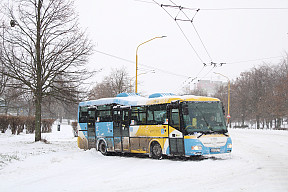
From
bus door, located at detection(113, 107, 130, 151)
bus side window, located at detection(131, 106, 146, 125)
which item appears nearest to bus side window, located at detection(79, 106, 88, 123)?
bus door, located at detection(113, 107, 130, 151)

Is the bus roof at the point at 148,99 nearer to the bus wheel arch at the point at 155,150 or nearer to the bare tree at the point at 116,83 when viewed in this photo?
the bus wheel arch at the point at 155,150

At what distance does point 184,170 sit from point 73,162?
536cm

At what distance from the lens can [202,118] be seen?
14.4 m

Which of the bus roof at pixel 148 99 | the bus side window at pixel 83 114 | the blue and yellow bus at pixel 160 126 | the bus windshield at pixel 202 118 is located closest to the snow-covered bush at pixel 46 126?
the bus side window at pixel 83 114

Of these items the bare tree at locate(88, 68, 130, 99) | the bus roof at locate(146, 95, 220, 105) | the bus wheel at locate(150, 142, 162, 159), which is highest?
the bare tree at locate(88, 68, 130, 99)

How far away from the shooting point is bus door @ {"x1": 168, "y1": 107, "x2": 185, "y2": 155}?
14383 mm

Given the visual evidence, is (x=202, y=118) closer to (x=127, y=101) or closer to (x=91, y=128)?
(x=127, y=101)

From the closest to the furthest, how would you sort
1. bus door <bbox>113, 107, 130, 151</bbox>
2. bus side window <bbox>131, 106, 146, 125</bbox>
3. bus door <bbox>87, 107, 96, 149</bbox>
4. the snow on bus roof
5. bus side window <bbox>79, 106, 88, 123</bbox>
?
1. bus side window <bbox>131, 106, 146, 125</bbox>
2. the snow on bus roof
3. bus door <bbox>113, 107, 130, 151</bbox>
4. bus door <bbox>87, 107, 96, 149</bbox>
5. bus side window <bbox>79, 106, 88, 123</bbox>

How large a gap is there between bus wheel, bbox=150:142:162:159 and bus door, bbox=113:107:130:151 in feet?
6.08

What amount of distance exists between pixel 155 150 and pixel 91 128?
5503 mm

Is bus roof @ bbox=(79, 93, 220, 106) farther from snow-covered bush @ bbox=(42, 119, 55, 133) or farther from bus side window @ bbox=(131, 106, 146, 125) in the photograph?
snow-covered bush @ bbox=(42, 119, 55, 133)

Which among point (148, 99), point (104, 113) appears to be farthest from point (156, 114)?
point (104, 113)

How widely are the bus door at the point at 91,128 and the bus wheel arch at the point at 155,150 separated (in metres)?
4.89

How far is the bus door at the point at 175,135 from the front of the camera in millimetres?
14383
